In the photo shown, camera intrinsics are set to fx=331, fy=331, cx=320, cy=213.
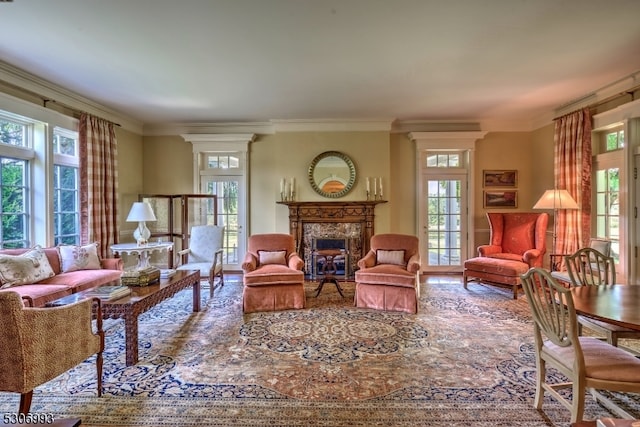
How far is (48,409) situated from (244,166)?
4639mm

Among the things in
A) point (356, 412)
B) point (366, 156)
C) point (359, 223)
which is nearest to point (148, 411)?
point (356, 412)

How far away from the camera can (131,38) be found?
3.05 meters

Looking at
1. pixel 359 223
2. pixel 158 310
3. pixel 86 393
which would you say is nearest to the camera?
pixel 86 393

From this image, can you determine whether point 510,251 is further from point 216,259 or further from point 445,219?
point 216,259

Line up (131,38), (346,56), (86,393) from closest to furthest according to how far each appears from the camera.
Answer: (86,393) < (131,38) < (346,56)

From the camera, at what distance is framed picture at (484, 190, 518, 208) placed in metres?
6.23

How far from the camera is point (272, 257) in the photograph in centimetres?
463

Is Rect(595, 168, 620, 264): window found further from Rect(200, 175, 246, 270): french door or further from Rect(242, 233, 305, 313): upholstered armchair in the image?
Rect(200, 175, 246, 270): french door

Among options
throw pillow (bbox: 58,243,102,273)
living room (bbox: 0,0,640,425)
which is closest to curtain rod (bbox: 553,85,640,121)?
living room (bbox: 0,0,640,425)

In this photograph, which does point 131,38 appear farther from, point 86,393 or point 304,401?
point 304,401

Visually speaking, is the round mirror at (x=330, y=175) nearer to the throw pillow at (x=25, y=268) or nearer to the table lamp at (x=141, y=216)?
the table lamp at (x=141, y=216)

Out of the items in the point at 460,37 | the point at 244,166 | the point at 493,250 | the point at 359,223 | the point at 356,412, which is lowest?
the point at 356,412

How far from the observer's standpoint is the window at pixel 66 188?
4.65m

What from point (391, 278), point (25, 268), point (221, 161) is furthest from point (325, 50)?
point (25, 268)
